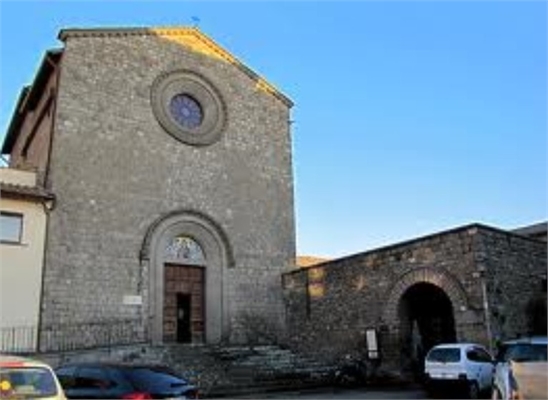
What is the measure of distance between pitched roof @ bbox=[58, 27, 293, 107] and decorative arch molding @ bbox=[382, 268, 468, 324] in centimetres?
1083

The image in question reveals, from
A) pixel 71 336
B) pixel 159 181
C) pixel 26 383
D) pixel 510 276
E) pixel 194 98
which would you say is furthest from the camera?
pixel 194 98

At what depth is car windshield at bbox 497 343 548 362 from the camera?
1138cm

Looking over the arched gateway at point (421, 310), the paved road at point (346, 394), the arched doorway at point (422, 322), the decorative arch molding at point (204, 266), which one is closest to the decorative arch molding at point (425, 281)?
the arched gateway at point (421, 310)

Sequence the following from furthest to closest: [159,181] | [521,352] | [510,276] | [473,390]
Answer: [159,181] → [510,276] → [473,390] → [521,352]

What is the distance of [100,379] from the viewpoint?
1077cm

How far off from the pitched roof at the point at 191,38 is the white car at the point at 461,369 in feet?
47.5

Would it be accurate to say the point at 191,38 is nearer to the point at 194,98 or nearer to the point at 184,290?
the point at 194,98

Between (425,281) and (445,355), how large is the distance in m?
3.49

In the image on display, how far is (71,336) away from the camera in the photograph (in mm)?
20500

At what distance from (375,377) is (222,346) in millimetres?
5019

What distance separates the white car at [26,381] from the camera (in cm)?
779

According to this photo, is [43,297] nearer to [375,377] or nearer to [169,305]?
[169,305]

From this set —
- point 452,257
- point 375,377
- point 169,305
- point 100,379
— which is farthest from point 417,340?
point 100,379

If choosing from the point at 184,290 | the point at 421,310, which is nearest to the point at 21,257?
the point at 184,290
